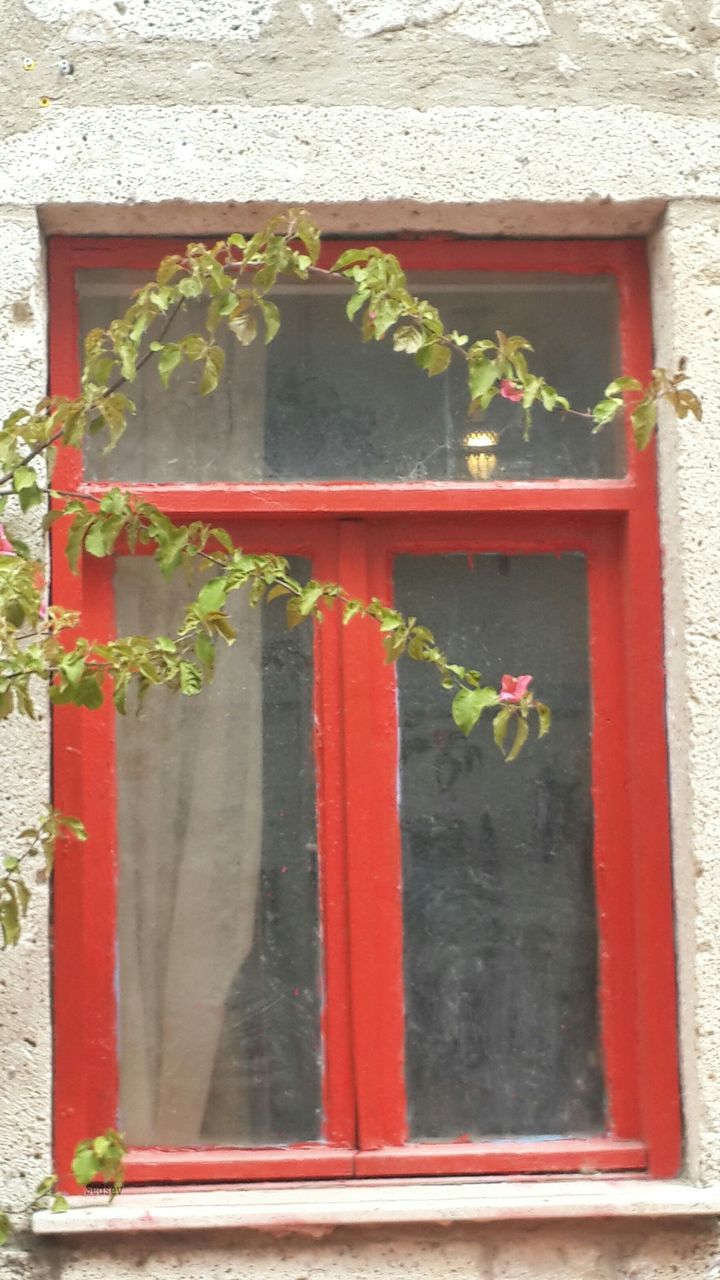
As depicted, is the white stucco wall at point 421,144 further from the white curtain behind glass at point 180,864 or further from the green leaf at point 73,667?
the green leaf at point 73,667

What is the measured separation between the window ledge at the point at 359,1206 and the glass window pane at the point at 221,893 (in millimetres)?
158

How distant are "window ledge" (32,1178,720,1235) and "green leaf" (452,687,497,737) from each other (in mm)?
1025

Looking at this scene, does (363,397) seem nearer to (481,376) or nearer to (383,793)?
(481,376)

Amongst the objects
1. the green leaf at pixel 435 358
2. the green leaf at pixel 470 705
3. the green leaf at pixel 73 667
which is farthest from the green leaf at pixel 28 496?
the green leaf at pixel 470 705

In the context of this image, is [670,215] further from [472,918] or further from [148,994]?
[148,994]

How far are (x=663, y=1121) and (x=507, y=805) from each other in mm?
701

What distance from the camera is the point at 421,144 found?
3.36 m

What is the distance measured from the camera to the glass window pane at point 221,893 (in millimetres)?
3352

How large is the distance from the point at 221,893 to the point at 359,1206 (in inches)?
26.6

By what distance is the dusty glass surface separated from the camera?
3465 mm

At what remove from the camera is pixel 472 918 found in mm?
3420

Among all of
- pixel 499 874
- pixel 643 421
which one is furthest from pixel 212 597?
pixel 499 874

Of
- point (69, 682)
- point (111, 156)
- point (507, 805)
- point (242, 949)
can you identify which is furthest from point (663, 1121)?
point (111, 156)

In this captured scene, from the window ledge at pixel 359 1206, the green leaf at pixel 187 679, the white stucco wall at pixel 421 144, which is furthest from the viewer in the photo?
the white stucco wall at pixel 421 144
